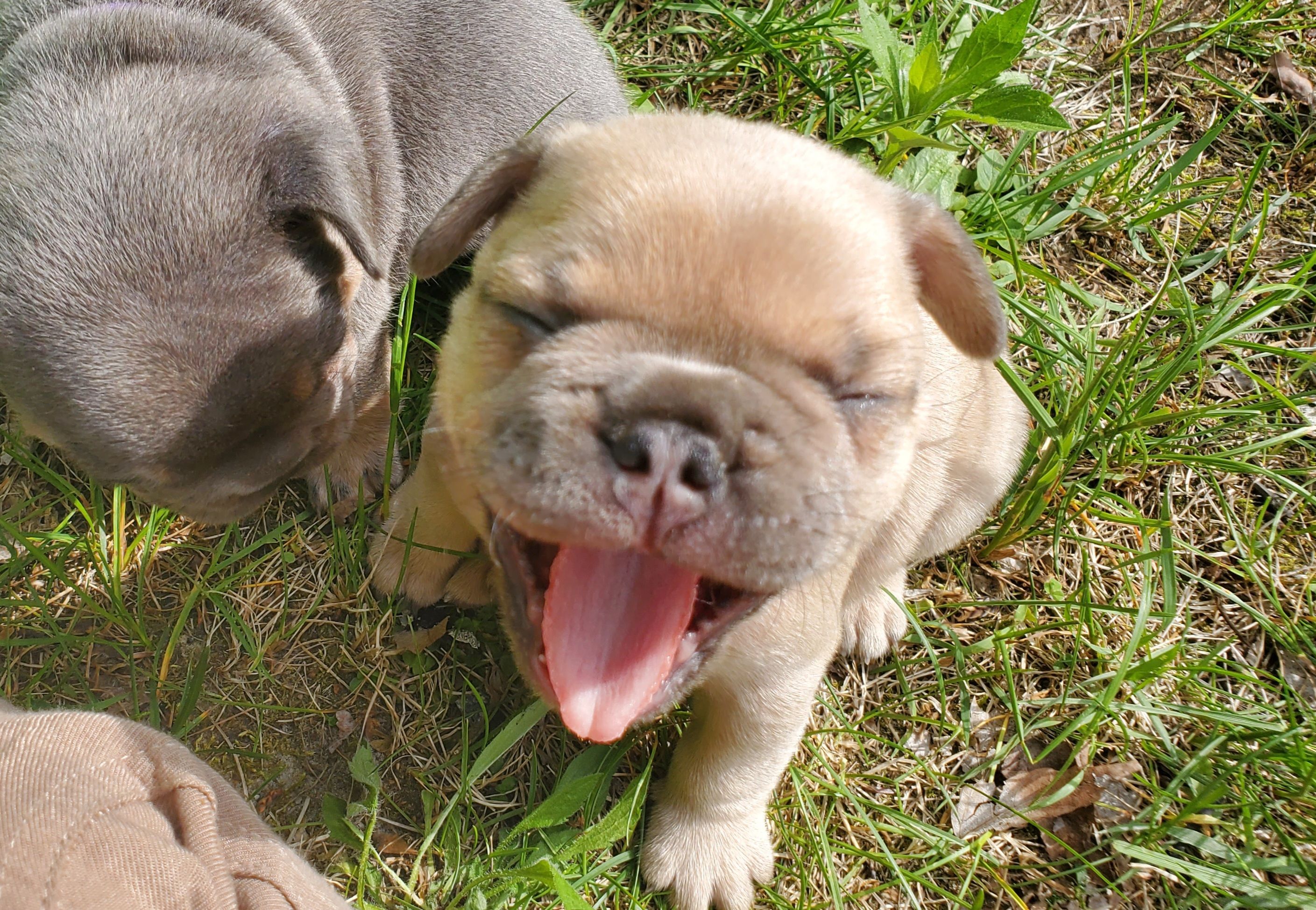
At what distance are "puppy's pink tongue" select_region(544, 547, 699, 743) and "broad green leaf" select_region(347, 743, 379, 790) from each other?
1438 mm

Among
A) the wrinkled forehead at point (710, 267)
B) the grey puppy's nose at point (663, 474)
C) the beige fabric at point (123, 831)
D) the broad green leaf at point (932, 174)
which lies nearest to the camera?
the grey puppy's nose at point (663, 474)

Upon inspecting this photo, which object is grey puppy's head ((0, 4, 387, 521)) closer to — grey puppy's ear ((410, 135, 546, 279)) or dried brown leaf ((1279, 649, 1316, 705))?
grey puppy's ear ((410, 135, 546, 279))

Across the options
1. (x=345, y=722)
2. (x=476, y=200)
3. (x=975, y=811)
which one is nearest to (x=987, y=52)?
(x=476, y=200)

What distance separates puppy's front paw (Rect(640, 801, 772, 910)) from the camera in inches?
145

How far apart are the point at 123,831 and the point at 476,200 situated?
201 cm

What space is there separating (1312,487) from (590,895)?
3672 millimetres

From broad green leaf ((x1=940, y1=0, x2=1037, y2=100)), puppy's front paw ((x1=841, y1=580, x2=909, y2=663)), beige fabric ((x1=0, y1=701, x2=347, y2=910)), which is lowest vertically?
puppy's front paw ((x1=841, y1=580, x2=909, y2=663))

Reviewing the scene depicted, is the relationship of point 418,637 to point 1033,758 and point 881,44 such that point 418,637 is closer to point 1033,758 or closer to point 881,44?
point 1033,758

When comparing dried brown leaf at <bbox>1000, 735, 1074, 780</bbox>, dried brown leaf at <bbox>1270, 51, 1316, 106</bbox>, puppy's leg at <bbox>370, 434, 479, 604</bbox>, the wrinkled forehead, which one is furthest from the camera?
dried brown leaf at <bbox>1270, 51, 1316, 106</bbox>

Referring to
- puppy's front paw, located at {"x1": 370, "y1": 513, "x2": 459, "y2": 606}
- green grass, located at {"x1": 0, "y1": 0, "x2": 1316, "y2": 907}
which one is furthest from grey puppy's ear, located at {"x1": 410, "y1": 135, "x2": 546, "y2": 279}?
puppy's front paw, located at {"x1": 370, "y1": 513, "x2": 459, "y2": 606}

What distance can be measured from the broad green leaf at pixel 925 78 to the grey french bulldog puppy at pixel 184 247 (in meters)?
2.32

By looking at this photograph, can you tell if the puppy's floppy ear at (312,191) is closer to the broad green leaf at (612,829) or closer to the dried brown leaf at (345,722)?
the dried brown leaf at (345,722)

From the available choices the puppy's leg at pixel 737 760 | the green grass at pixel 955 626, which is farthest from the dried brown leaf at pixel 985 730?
the puppy's leg at pixel 737 760

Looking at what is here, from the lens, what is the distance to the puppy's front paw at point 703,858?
3.68 metres
